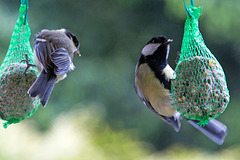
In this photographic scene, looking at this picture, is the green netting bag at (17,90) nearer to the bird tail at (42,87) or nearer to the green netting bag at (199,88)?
the bird tail at (42,87)

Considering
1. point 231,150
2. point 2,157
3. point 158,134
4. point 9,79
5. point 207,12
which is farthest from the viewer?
point 158,134

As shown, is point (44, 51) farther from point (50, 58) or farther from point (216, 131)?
point (216, 131)

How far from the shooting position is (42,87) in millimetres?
1828

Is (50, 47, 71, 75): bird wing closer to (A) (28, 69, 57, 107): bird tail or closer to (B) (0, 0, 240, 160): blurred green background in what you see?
(A) (28, 69, 57, 107): bird tail

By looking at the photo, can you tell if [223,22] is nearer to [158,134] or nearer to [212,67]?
[158,134]

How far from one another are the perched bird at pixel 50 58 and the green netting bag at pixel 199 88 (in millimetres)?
636

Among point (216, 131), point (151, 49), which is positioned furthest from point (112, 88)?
point (216, 131)

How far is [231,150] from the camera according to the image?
4.04 m

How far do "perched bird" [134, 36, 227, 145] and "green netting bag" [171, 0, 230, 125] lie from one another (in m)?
0.27

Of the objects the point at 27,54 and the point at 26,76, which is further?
the point at 27,54

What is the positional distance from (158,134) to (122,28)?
53.1 inches

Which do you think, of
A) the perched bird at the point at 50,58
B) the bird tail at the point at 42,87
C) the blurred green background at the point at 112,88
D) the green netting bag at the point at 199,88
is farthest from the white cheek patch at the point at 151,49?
the blurred green background at the point at 112,88

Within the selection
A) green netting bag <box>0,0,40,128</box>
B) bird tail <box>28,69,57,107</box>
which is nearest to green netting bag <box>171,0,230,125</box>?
bird tail <box>28,69,57,107</box>

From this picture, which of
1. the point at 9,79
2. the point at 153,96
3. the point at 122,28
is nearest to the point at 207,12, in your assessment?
the point at 122,28
